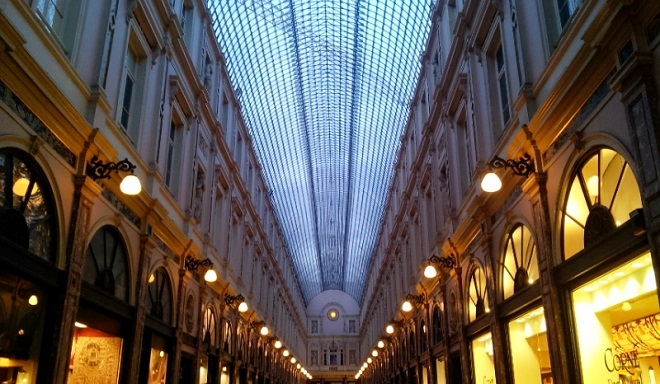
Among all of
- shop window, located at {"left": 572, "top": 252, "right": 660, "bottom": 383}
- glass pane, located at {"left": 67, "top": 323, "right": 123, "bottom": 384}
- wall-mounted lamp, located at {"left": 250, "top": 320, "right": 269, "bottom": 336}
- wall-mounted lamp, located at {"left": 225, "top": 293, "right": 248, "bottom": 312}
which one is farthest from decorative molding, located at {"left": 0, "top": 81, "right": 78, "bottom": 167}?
wall-mounted lamp, located at {"left": 250, "top": 320, "right": 269, "bottom": 336}

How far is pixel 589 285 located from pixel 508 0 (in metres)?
6.12

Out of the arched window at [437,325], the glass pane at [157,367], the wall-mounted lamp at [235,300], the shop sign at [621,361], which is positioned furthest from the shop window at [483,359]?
the wall-mounted lamp at [235,300]

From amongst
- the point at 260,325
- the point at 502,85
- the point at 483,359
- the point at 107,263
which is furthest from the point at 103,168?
the point at 260,325

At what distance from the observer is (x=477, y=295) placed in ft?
47.7

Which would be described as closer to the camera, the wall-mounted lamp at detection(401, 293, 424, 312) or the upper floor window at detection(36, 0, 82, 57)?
the upper floor window at detection(36, 0, 82, 57)

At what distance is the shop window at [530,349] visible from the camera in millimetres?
10812

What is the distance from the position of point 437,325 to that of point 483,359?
5.33m

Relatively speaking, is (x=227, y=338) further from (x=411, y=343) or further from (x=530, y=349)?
(x=530, y=349)

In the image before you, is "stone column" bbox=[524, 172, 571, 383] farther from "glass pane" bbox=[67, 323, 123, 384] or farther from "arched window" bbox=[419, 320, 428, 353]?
"arched window" bbox=[419, 320, 428, 353]

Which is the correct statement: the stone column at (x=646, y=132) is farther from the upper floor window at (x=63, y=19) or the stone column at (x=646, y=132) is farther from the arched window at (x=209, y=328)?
the arched window at (x=209, y=328)

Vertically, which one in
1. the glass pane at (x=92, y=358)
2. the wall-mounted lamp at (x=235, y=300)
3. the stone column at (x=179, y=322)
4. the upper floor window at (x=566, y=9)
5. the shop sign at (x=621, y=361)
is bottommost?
the shop sign at (x=621, y=361)

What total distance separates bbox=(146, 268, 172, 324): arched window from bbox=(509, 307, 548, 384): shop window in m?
7.86

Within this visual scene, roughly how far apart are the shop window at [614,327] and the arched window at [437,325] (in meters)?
10.0

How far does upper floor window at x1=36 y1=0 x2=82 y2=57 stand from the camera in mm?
9594
